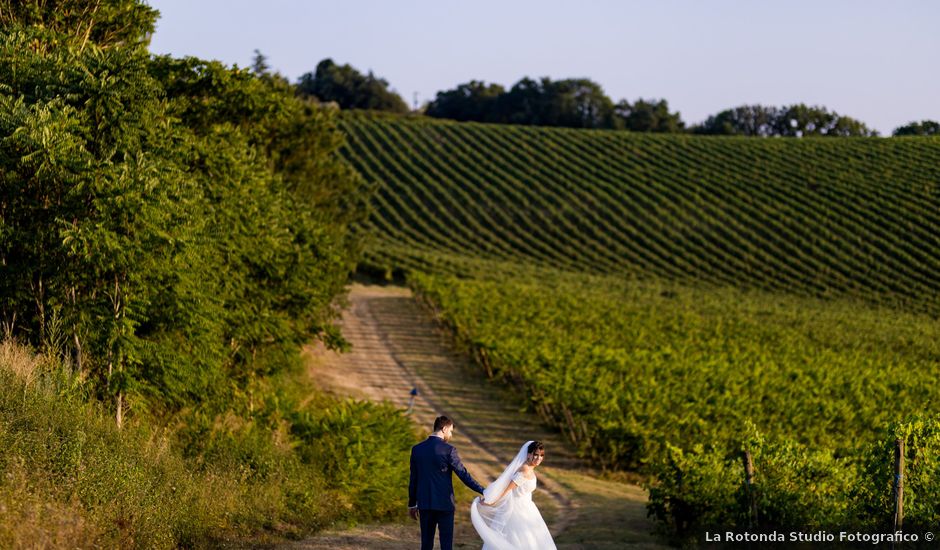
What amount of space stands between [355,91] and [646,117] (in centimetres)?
3627

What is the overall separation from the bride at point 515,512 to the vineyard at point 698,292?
431 cm

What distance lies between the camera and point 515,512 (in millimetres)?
9016

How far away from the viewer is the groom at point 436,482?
8.73 m

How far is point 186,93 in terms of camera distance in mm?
19125

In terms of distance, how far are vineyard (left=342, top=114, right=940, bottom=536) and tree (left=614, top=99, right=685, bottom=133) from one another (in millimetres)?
22180

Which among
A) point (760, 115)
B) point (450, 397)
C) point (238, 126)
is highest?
point (760, 115)

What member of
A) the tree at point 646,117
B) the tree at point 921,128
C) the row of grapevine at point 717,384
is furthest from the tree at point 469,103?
the row of grapevine at point 717,384

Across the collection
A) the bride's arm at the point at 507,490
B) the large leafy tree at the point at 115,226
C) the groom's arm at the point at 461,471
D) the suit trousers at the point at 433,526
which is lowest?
the suit trousers at the point at 433,526

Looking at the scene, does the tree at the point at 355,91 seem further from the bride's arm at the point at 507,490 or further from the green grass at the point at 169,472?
the bride's arm at the point at 507,490

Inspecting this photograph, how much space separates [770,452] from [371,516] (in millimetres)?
5799

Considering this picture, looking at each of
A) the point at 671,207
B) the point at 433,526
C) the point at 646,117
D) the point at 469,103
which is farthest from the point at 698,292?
the point at 469,103

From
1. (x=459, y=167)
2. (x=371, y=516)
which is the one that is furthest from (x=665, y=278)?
(x=371, y=516)

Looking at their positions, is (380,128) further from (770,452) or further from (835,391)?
(770,452)

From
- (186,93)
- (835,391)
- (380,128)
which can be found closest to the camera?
(186,93)
